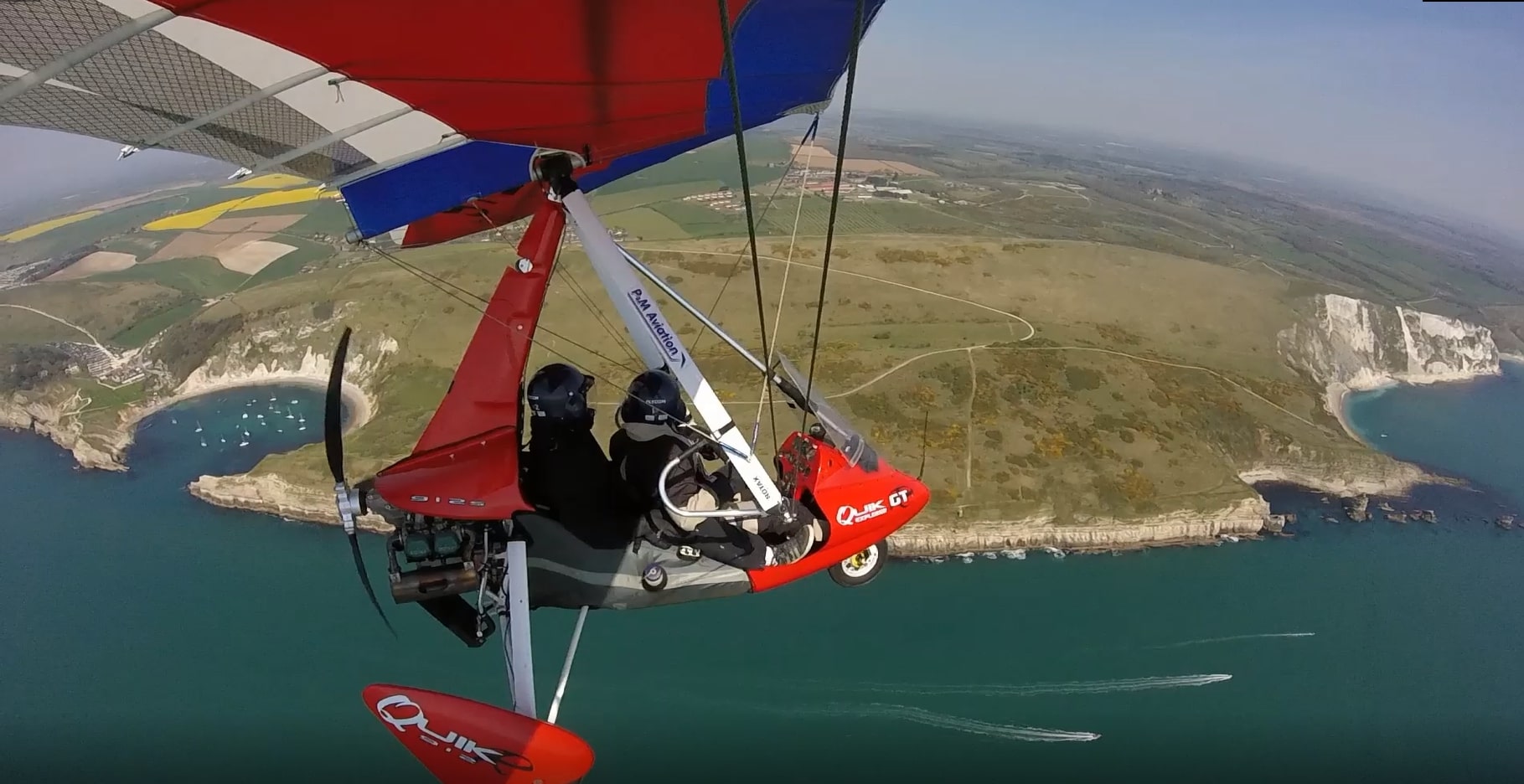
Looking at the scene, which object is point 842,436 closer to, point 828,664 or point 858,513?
point 858,513

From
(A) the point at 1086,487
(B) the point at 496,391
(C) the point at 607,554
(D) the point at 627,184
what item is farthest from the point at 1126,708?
(D) the point at 627,184


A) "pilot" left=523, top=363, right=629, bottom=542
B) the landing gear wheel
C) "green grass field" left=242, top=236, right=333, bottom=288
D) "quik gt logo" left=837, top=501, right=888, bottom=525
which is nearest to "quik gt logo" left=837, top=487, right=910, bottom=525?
"quik gt logo" left=837, top=501, right=888, bottom=525

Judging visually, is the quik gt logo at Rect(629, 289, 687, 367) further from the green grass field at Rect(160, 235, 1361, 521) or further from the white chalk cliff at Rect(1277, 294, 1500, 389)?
the white chalk cliff at Rect(1277, 294, 1500, 389)

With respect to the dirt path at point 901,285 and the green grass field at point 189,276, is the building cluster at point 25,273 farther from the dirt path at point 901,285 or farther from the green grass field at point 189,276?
the dirt path at point 901,285

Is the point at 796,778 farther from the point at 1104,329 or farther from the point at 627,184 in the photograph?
the point at 627,184

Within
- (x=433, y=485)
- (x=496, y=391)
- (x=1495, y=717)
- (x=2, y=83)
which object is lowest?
(x=1495, y=717)

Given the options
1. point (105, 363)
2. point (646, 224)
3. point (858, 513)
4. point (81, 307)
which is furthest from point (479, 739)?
point (81, 307)

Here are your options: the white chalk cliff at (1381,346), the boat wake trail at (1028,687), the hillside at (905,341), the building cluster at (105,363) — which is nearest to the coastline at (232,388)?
the hillside at (905,341)
